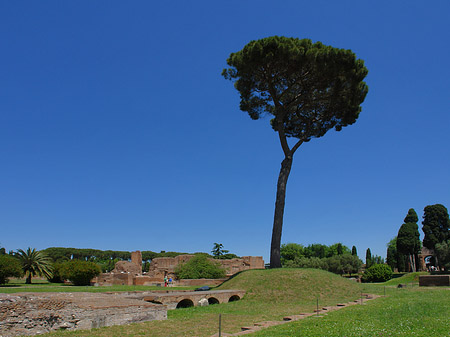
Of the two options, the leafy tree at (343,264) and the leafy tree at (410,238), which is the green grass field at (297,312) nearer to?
the leafy tree at (410,238)

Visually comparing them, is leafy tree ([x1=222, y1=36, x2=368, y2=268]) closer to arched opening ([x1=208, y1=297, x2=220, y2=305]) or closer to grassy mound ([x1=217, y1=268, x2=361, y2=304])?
grassy mound ([x1=217, y1=268, x2=361, y2=304])

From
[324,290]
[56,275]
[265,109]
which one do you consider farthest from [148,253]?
[324,290]

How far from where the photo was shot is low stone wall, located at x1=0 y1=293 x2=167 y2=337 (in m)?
8.68

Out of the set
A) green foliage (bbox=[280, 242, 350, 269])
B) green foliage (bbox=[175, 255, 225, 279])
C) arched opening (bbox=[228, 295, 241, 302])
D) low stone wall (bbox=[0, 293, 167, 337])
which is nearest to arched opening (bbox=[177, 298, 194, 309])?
arched opening (bbox=[228, 295, 241, 302])

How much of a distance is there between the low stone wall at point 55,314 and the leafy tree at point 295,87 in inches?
550

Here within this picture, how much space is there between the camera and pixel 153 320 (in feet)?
36.2

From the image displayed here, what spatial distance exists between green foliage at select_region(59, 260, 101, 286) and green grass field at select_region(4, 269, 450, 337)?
1463cm

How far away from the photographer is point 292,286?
58.9 feet

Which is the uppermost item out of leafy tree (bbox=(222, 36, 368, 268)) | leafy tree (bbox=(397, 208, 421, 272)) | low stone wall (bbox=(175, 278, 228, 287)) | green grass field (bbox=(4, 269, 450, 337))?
leafy tree (bbox=(222, 36, 368, 268))

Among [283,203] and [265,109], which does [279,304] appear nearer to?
[283,203]

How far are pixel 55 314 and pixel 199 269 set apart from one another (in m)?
27.3

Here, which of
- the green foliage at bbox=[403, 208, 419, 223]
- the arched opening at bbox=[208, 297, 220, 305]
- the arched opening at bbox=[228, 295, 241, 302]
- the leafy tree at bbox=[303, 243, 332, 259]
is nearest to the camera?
the arched opening at bbox=[208, 297, 220, 305]

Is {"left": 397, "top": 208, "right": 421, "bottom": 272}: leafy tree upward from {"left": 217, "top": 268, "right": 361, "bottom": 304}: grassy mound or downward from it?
upward

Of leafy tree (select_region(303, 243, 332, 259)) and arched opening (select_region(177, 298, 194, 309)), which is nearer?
arched opening (select_region(177, 298, 194, 309))
